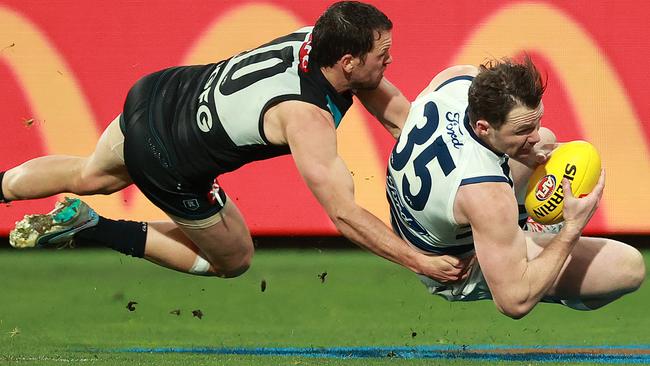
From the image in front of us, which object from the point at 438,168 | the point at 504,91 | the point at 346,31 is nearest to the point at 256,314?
the point at 346,31

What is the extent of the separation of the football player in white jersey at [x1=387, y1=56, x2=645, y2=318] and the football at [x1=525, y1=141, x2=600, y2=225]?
6 cm

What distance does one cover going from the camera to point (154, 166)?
288 inches

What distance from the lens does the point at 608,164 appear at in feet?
34.4

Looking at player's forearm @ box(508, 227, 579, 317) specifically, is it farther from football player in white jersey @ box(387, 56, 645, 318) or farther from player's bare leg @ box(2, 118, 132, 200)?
player's bare leg @ box(2, 118, 132, 200)

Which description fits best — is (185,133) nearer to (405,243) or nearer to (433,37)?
(405,243)

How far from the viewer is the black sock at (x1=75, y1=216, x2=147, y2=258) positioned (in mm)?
8031

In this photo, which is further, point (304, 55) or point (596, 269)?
point (304, 55)

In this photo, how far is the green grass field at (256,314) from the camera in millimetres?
7984

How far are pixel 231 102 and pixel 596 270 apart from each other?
220cm

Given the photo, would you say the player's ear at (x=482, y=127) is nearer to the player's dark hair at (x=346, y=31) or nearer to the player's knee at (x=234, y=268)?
the player's dark hair at (x=346, y=31)

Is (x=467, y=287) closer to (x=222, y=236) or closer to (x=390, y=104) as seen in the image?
(x=390, y=104)

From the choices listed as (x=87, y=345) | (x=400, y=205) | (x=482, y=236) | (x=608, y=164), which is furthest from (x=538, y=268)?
(x=608, y=164)

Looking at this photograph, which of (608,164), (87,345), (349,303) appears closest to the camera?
(87,345)

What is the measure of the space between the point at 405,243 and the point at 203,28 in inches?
192
